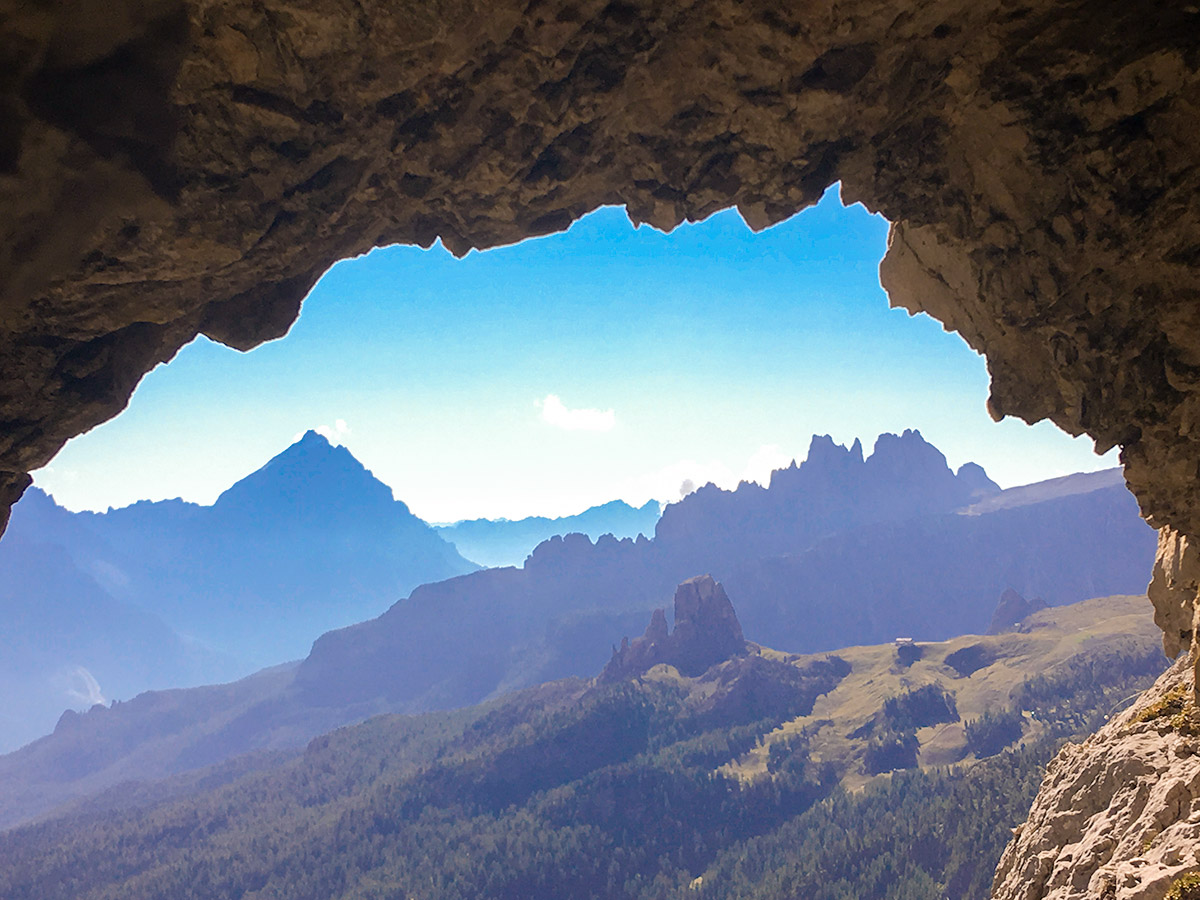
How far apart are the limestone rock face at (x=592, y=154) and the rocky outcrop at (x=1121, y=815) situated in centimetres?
439

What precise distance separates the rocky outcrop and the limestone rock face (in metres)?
4.39

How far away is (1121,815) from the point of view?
12898mm

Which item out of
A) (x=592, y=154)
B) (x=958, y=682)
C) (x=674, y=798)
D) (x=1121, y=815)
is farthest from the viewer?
(x=958, y=682)

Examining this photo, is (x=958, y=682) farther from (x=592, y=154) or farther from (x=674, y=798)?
(x=592, y=154)

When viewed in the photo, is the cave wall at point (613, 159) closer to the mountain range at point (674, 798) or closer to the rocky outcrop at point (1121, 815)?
the rocky outcrop at point (1121, 815)

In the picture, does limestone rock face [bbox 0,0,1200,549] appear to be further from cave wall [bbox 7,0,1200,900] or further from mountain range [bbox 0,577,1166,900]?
mountain range [bbox 0,577,1166,900]

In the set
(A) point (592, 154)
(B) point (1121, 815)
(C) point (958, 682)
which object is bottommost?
(C) point (958, 682)

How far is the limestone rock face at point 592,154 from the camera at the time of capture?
377 inches

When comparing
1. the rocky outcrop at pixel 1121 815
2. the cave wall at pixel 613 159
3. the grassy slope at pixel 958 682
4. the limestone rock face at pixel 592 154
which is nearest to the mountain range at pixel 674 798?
the grassy slope at pixel 958 682

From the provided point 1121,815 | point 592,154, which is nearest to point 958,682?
point 1121,815

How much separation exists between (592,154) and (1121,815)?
15.9 metres

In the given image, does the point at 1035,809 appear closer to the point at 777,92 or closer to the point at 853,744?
the point at 777,92

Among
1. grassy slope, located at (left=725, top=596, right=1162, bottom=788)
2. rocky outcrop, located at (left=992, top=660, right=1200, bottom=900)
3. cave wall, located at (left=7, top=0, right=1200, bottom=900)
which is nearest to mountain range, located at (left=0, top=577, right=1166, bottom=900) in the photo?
grassy slope, located at (left=725, top=596, right=1162, bottom=788)

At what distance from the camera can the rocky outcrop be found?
1066cm
